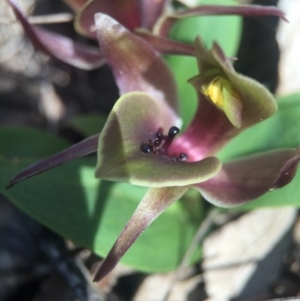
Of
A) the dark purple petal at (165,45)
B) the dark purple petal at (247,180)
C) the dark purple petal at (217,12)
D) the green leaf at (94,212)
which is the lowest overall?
the green leaf at (94,212)

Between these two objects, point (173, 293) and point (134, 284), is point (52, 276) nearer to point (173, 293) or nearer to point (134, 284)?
point (134, 284)

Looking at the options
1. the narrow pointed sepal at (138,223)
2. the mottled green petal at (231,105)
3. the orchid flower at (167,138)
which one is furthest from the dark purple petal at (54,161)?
the mottled green petal at (231,105)

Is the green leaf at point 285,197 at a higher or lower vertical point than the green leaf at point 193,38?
lower

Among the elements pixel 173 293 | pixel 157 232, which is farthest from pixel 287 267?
pixel 157 232

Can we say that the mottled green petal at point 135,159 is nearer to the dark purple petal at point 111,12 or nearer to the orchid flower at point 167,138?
the orchid flower at point 167,138

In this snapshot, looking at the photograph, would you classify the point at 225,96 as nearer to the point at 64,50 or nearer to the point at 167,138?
the point at 167,138


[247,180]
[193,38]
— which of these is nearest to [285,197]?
[247,180]

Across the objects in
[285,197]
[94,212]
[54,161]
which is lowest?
[94,212]
